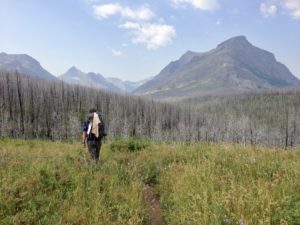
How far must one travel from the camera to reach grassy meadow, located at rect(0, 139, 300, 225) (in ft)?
19.9

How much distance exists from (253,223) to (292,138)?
138422 millimetres

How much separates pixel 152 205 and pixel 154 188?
1292 millimetres

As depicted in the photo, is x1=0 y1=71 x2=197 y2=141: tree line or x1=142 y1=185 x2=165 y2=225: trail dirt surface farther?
x1=0 y1=71 x2=197 y2=141: tree line

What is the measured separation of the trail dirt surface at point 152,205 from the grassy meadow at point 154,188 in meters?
0.14

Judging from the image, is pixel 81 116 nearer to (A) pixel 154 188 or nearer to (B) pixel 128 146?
(B) pixel 128 146

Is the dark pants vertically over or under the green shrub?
over

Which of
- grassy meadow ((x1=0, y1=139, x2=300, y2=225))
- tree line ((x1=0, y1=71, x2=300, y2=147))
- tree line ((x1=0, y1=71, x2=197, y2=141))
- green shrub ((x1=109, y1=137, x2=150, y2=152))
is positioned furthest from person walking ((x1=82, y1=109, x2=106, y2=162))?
tree line ((x1=0, y1=71, x2=300, y2=147))

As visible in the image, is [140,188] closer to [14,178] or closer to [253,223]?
[14,178]

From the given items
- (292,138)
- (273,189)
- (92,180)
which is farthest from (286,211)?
(292,138)

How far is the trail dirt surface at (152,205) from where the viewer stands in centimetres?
751

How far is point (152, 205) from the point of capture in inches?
333

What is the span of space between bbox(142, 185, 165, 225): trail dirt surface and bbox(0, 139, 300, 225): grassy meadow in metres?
0.14

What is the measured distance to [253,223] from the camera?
18.2 feet

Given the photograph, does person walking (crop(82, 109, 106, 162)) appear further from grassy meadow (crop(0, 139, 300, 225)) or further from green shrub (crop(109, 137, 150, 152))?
green shrub (crop(109, 137, 150, 152))
